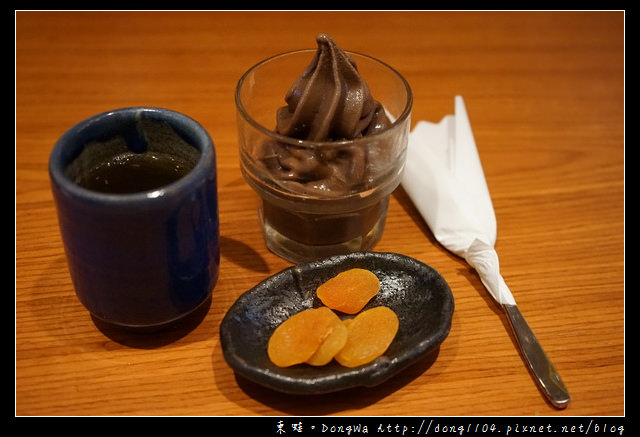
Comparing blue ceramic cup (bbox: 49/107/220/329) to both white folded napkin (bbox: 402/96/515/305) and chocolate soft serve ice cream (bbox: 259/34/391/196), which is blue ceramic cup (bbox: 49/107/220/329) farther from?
white folded napkin (bbox: 402/96/515/305)

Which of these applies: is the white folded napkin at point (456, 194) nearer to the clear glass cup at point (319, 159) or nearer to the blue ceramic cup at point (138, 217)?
the clear glass cup at point (319, 159)

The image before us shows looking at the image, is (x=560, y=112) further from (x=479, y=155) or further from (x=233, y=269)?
(x=233, y=269)

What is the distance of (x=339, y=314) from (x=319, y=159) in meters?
0.22

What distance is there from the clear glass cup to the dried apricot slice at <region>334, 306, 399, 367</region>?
0.16 m

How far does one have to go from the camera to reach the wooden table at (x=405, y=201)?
0.86m

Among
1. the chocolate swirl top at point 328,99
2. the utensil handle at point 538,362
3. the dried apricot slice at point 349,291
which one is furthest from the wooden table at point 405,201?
the chocolate swirl top at point 328,99

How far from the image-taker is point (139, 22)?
1.71m

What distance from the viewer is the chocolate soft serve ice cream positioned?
0.94m

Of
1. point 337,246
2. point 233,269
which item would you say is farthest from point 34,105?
point 337,246

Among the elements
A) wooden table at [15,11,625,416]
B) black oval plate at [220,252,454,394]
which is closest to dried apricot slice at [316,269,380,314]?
black oval plate at [220,252,454,394]

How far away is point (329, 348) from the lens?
2.73 feet

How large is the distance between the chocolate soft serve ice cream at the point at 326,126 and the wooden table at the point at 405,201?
7.0 inches

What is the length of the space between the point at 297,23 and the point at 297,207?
91cm

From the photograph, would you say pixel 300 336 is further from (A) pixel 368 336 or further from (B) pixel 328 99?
(B) pixel 328 99
